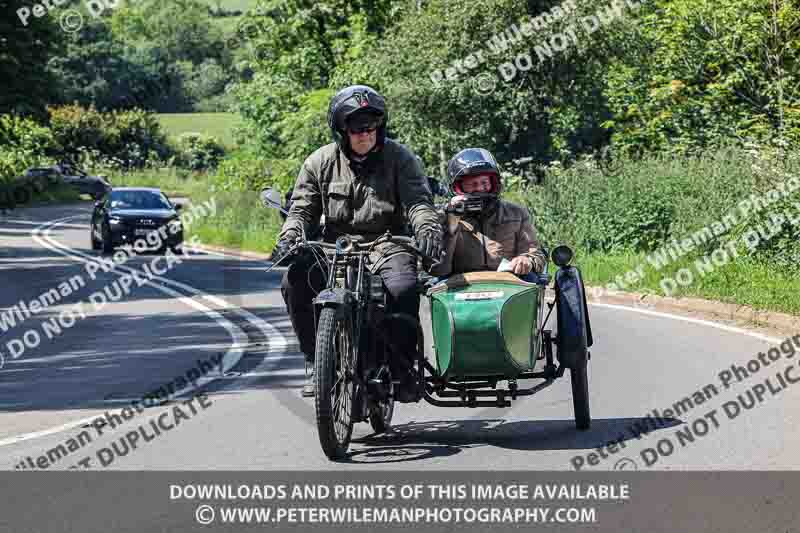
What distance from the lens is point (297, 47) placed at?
5634 centimetres

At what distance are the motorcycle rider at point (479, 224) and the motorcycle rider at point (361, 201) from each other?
44 centimetres

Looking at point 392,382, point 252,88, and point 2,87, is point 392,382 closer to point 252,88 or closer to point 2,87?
point 2,87

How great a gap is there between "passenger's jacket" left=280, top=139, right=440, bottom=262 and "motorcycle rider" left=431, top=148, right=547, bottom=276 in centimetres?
42

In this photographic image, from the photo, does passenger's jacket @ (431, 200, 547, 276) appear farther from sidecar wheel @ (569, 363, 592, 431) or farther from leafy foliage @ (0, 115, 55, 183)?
leafy foliage @ (0, 115, 55, 183)

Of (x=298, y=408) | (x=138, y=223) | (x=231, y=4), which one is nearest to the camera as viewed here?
(x=298, y=408)

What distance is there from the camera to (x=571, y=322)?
8.35m

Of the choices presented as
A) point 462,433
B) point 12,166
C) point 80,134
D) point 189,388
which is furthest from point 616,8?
point 80,134

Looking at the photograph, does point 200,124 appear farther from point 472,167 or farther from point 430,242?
point 430,242

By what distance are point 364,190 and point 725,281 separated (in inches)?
410

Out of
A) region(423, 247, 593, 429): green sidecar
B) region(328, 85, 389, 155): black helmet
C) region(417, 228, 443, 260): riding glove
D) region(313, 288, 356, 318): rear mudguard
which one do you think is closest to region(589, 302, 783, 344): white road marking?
region(423, 247, 593, 429): green sidecar

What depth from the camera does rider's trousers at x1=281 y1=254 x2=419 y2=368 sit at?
25.7 feet

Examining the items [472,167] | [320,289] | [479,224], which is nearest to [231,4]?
[479,224]

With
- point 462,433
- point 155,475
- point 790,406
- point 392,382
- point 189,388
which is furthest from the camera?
point 189,388

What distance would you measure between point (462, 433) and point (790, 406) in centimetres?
239
